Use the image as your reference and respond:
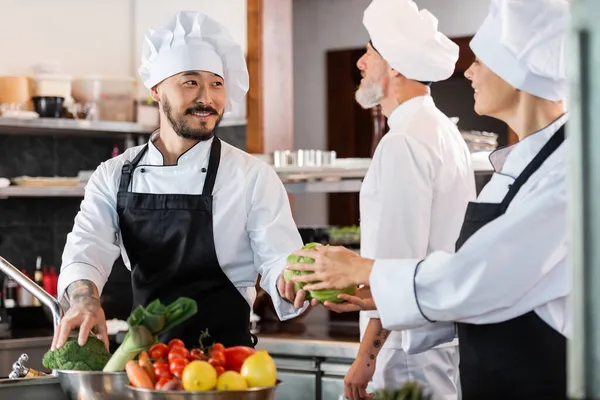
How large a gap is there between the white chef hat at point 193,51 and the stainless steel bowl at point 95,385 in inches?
48.6

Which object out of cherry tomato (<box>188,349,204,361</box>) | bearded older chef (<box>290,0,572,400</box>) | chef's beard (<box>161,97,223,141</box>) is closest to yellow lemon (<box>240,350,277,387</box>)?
cherry tomato (<box>188,349,204,361</box>)

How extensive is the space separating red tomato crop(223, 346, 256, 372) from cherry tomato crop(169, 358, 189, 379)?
11 centimetres

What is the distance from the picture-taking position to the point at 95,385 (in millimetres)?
2238

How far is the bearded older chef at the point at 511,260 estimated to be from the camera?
205 centimetres

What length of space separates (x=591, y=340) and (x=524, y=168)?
1.13 meters

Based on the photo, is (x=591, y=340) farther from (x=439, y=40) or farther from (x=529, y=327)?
(x=439, y=40)

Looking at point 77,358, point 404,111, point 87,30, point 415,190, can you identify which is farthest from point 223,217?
point 87,30

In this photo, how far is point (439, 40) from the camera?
333 centimetres

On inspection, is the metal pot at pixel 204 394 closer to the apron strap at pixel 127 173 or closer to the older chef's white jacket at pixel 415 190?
the older chef's white jacket at pixel 415 190

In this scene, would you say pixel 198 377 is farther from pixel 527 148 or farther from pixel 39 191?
pixel 39 191

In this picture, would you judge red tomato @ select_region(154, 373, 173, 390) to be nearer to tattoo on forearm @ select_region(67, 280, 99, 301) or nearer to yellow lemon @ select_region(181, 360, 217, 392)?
yellow lemon @ select_region(181, 360, 217, 392)

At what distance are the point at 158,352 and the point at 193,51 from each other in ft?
4.26

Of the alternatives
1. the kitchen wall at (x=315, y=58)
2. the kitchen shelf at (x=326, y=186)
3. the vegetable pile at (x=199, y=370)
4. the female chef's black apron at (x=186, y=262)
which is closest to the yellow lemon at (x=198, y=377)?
the vegetable pile at (x=199, y=370)

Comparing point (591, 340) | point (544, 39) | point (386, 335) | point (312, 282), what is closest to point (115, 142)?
point (386, 335)
